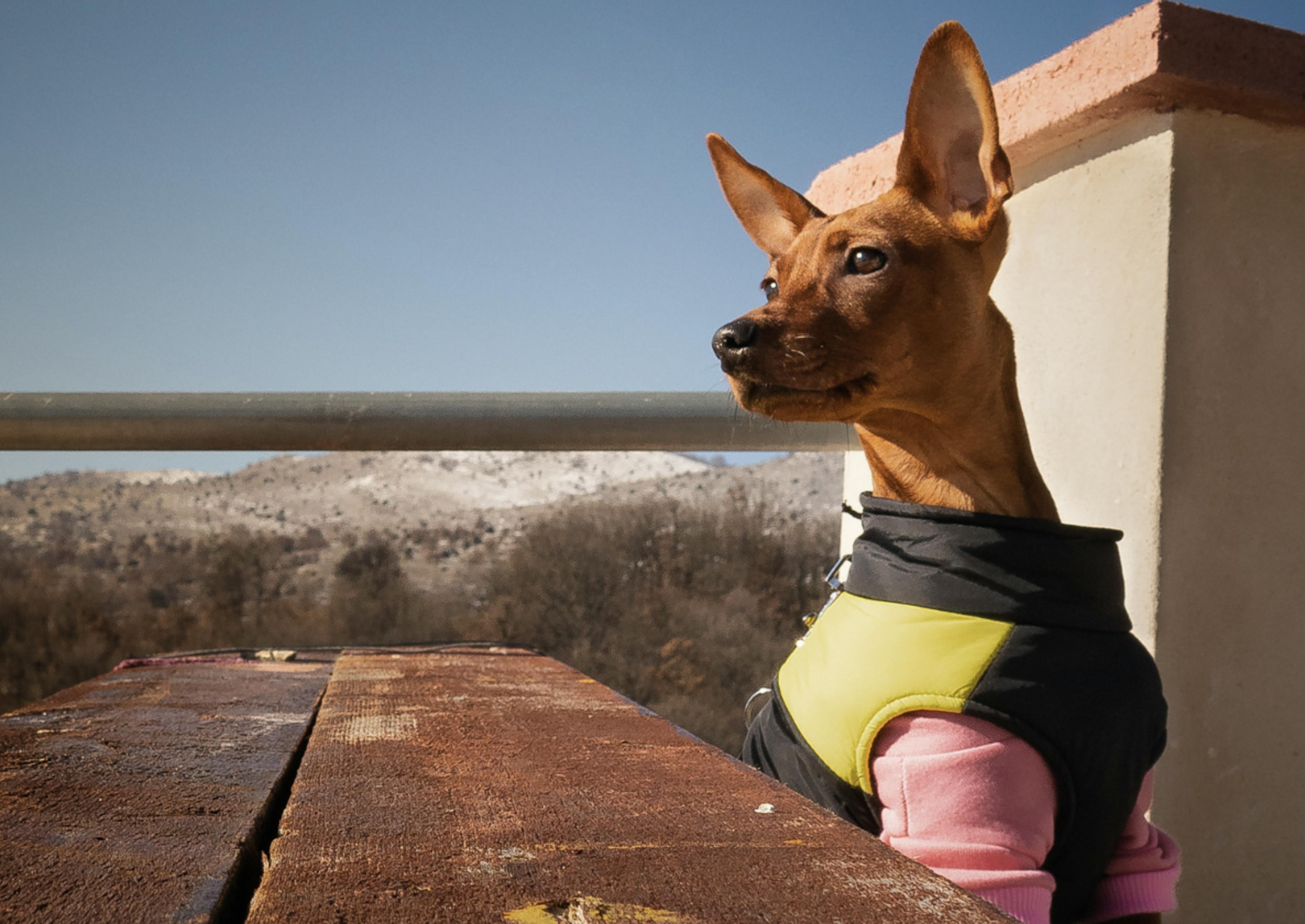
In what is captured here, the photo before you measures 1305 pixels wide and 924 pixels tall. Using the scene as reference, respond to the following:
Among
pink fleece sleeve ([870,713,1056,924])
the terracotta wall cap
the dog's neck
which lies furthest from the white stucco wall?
pink fleece sleeve ([870,713,1056,924])

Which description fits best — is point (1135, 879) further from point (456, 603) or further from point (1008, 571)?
point (456, 603)

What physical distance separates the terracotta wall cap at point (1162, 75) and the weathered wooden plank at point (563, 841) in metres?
1.48

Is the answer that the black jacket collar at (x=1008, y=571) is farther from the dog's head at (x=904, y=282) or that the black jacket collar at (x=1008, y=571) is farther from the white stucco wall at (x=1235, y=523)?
the white stucco wall at (x=1235, y=523)

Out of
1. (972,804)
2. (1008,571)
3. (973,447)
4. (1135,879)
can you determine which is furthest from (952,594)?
(1135,879)

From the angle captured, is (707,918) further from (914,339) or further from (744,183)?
(744,183)

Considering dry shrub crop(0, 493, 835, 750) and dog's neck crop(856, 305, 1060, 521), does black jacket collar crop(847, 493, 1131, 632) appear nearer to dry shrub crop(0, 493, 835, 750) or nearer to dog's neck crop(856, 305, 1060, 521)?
dog's neck crop(856, 305, 1060, 521)

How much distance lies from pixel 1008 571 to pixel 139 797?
3.35ft

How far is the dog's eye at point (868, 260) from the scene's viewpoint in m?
1.61

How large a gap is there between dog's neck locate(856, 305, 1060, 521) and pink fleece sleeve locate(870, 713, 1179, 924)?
40 centimetres

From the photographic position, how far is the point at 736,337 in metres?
1.55

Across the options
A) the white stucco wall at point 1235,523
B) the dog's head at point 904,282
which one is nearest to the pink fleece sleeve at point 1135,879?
the white stucco wall at point 1235,523

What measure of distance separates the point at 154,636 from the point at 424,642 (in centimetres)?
80

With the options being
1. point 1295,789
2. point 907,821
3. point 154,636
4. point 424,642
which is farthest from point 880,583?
point 154,636

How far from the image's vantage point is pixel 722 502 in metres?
2.29
